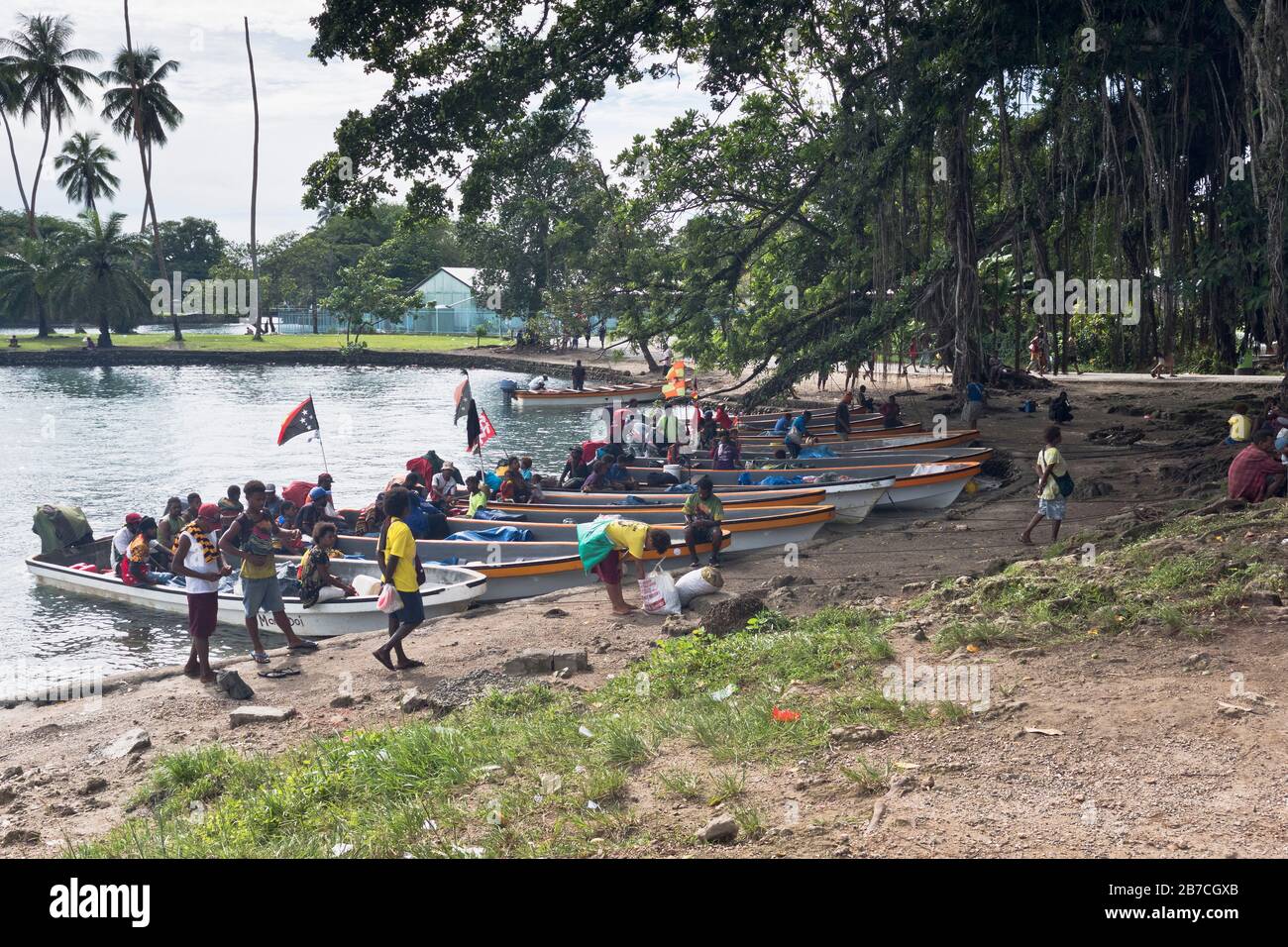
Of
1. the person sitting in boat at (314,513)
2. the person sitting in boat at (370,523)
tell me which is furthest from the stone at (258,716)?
the person sitting in boat at (370,523)

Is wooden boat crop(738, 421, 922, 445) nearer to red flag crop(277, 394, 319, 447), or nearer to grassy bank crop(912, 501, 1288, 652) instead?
Answer: red flag crop(277, 394, 319, 447)

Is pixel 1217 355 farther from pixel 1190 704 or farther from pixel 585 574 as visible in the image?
pixel 1190 704

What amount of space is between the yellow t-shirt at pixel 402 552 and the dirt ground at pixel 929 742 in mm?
A: 1027

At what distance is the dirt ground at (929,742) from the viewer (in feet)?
18.1

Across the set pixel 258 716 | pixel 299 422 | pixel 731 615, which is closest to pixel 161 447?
pixel 299 422

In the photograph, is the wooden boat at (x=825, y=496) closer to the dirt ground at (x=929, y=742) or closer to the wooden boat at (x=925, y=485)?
the wooden boat at (x=925, y=485)

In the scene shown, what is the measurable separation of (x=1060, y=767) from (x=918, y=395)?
102 feet

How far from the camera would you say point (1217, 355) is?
24047 mm

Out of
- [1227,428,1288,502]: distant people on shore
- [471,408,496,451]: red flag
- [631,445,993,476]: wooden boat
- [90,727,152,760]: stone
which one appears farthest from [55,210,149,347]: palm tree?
[1227,428,1288,502]: distant people on shore

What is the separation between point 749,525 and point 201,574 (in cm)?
862

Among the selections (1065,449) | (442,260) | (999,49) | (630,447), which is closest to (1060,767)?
(999,49)

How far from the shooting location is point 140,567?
17.0 metres

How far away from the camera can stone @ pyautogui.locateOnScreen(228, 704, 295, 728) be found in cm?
1027

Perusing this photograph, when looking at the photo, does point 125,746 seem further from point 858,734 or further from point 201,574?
point 858,734
